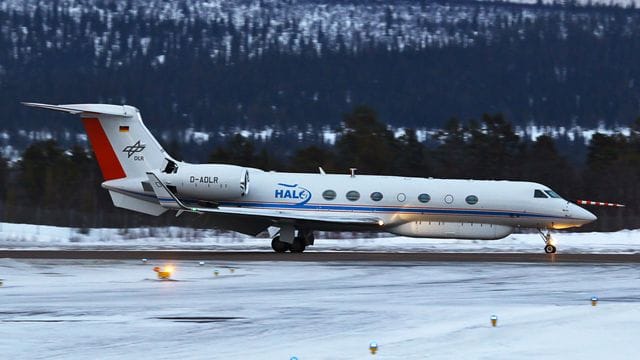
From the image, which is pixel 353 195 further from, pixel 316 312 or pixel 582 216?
pixel 316 312

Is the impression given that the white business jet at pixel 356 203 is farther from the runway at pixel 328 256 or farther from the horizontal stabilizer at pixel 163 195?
the runway at pixel 328 256

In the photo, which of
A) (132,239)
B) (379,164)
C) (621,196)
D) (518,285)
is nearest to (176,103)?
(379,164)

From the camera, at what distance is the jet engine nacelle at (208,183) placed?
101 feet

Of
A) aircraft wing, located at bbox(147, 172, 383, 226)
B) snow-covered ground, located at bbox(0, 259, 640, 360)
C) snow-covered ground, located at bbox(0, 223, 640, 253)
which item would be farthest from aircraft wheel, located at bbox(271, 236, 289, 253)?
snow-covered ground, located at bbox(0, 259, 640, 360)

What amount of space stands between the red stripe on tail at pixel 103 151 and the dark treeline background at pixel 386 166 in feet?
45.0

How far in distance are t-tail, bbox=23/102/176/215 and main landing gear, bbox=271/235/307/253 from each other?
147 inches

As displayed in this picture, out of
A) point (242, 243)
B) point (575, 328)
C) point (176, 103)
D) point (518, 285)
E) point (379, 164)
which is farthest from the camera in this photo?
point (176, 103)

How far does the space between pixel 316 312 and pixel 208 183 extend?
14.8 metres

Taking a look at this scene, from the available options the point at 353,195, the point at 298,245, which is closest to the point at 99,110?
the point at 298,245

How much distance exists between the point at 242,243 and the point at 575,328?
22.2 meters

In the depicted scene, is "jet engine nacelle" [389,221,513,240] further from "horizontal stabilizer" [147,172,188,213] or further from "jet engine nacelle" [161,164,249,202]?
"horizontal stabilizer" [147,172,188,213]

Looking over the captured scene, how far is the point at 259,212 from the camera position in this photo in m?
30.1

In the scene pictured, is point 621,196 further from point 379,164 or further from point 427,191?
point 427,191

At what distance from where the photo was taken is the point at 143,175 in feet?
104
